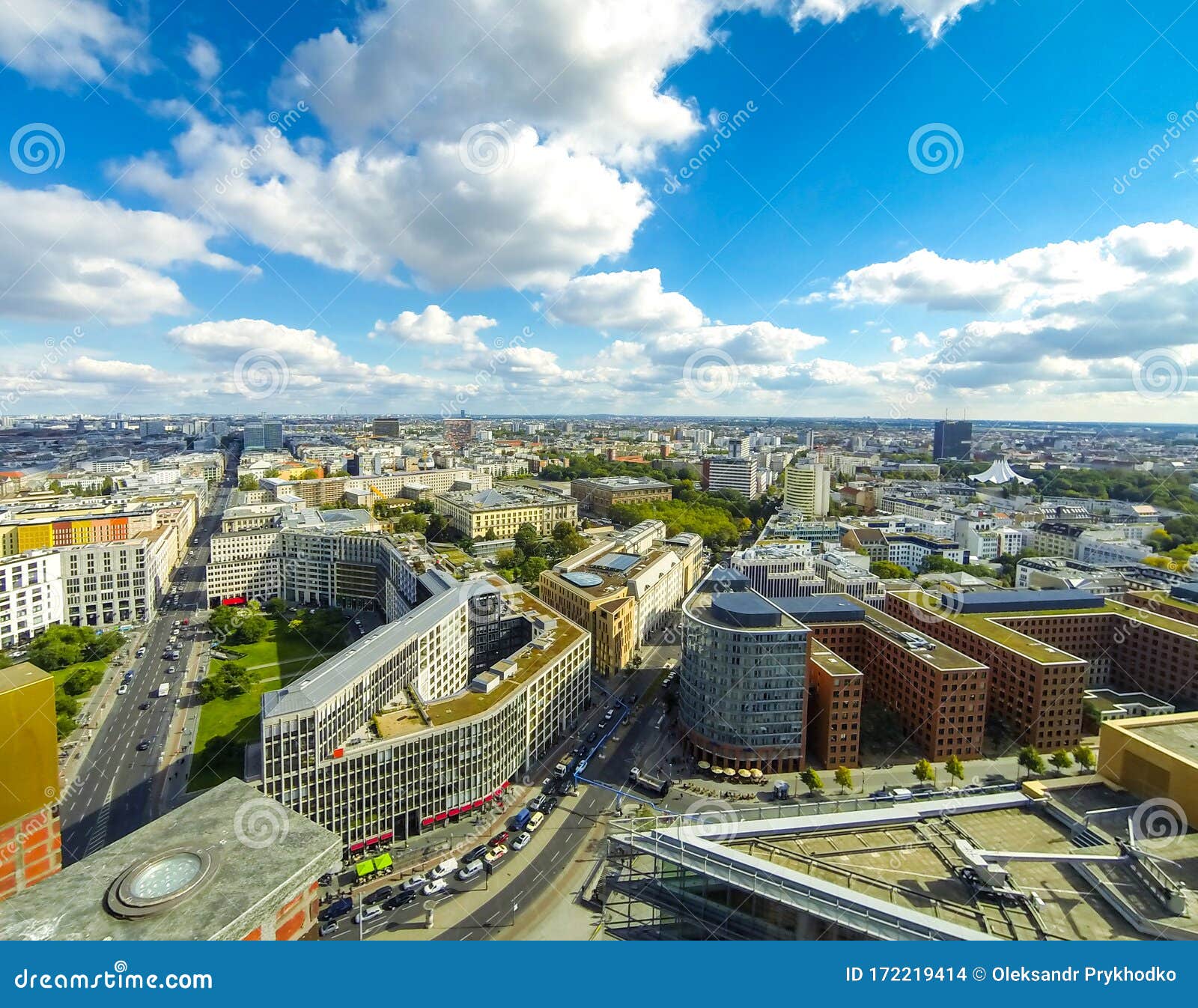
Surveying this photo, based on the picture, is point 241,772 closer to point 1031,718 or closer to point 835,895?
point 835,895

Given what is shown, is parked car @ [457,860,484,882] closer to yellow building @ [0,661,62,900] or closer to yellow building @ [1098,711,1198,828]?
yellow building @ [0,661,62,900]

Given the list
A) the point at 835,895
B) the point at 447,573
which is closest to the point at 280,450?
the point at 447,573

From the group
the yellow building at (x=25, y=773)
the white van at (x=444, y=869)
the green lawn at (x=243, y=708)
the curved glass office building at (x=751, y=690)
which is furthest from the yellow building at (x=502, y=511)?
the yellow building at (x=25, y=773)

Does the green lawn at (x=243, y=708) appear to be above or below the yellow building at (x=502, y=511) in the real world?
below

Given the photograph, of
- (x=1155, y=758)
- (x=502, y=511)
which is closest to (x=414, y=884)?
(x=1155, y=758)

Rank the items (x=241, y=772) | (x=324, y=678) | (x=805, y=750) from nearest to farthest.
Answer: (x=324, y=678), (x=241, y=772), (x=805, y=750)

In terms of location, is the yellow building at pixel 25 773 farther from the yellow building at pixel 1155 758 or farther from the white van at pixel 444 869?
the yellow building at pixel 1155 758
